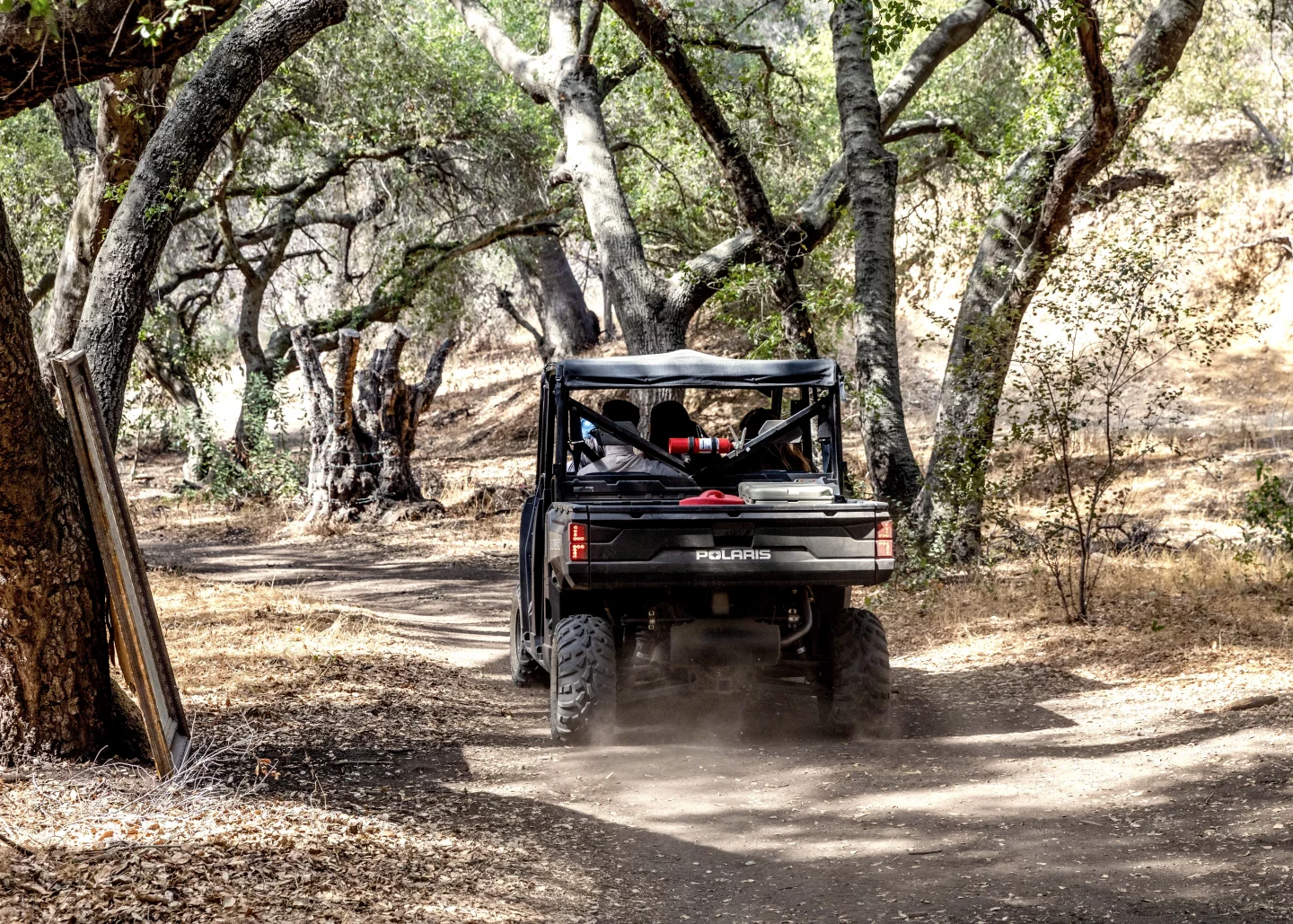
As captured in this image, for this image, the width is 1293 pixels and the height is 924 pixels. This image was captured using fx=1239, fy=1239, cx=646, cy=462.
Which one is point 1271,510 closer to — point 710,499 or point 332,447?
point 710,499

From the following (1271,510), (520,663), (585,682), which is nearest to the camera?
(585,682)

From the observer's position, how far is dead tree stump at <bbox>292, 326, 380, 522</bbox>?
1736 cm

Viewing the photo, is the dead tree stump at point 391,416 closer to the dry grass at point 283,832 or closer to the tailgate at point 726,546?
the dry grass at point 283,832

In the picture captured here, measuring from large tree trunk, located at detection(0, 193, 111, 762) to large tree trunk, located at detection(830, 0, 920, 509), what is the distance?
7993 mm

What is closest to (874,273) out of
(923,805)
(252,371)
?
(923,805)

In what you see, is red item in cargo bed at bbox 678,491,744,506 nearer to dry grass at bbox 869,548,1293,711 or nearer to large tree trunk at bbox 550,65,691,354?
dry grass at bbox 869,548,1293,711

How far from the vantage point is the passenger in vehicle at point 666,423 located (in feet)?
24.2

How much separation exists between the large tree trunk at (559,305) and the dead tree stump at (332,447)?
10868mm

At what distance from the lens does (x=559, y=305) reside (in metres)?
28.8

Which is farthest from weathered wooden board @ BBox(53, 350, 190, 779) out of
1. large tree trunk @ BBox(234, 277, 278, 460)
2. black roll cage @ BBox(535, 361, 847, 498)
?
large tree trunk @ BBox(234, 277, 278, 460)

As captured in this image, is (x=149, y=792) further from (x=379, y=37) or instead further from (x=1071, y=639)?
(x=379, y=37)

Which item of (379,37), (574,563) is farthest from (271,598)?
(379,37)

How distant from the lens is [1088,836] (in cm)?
472

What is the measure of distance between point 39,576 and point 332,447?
497 inches
